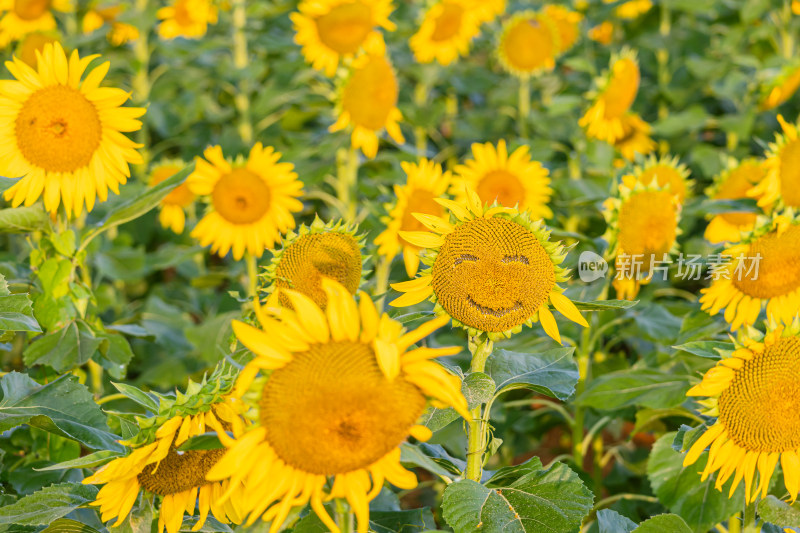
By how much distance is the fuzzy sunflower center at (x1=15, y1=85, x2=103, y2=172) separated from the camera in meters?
1.44

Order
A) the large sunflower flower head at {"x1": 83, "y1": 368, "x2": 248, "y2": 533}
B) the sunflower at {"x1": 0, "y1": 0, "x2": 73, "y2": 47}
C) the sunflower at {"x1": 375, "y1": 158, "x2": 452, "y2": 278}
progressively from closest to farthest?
the large sunflower flower head at {"x1": 83, "y1": 368, "x2": 248, "y2": 533} → the sunflower at {"x1": 375, "y1": 158, "x2": 452, "y2": 278} → the sunflower at {"x1": 0, "y1": 0, "x2": 73, "y2": 47}

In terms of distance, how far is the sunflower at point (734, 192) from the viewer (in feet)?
6.53

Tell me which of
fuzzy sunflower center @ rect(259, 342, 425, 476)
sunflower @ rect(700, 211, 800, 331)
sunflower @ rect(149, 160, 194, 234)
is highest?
sunflower @ rect(149, 160, 194, 234)

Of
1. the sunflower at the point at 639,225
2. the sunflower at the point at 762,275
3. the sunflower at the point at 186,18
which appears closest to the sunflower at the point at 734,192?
the sunflower at the point at 639,225

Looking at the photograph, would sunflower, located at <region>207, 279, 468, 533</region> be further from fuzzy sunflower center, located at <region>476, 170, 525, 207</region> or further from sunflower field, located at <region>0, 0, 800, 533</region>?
fuzzy sunflower center, located at <region>476, 170, 525, 207</region>

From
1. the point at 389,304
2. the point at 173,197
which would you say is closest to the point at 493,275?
the point at 389,304

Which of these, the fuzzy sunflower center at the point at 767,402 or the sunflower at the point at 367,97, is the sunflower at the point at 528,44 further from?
the fuzzy sunflower center at the point at 767,402

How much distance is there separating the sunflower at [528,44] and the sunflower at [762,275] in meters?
1.76

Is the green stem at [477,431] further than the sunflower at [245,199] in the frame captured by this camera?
No

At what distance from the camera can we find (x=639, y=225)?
1713 millimetres

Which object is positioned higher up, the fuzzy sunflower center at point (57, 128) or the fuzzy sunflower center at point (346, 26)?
the fuzzy sunflower center at point (346, 26)

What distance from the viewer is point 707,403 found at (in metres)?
1.21

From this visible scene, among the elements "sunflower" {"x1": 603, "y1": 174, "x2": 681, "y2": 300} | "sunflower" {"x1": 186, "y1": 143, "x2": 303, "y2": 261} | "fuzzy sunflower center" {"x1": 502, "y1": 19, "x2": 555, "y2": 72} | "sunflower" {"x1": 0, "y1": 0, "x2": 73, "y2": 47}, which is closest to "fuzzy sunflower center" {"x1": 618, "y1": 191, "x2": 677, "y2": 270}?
"sunflower" {"x1": 603, "y1": 174, "x2": 681, "y2": 300}

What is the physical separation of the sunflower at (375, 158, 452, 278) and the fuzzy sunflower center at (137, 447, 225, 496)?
32.4 inches
